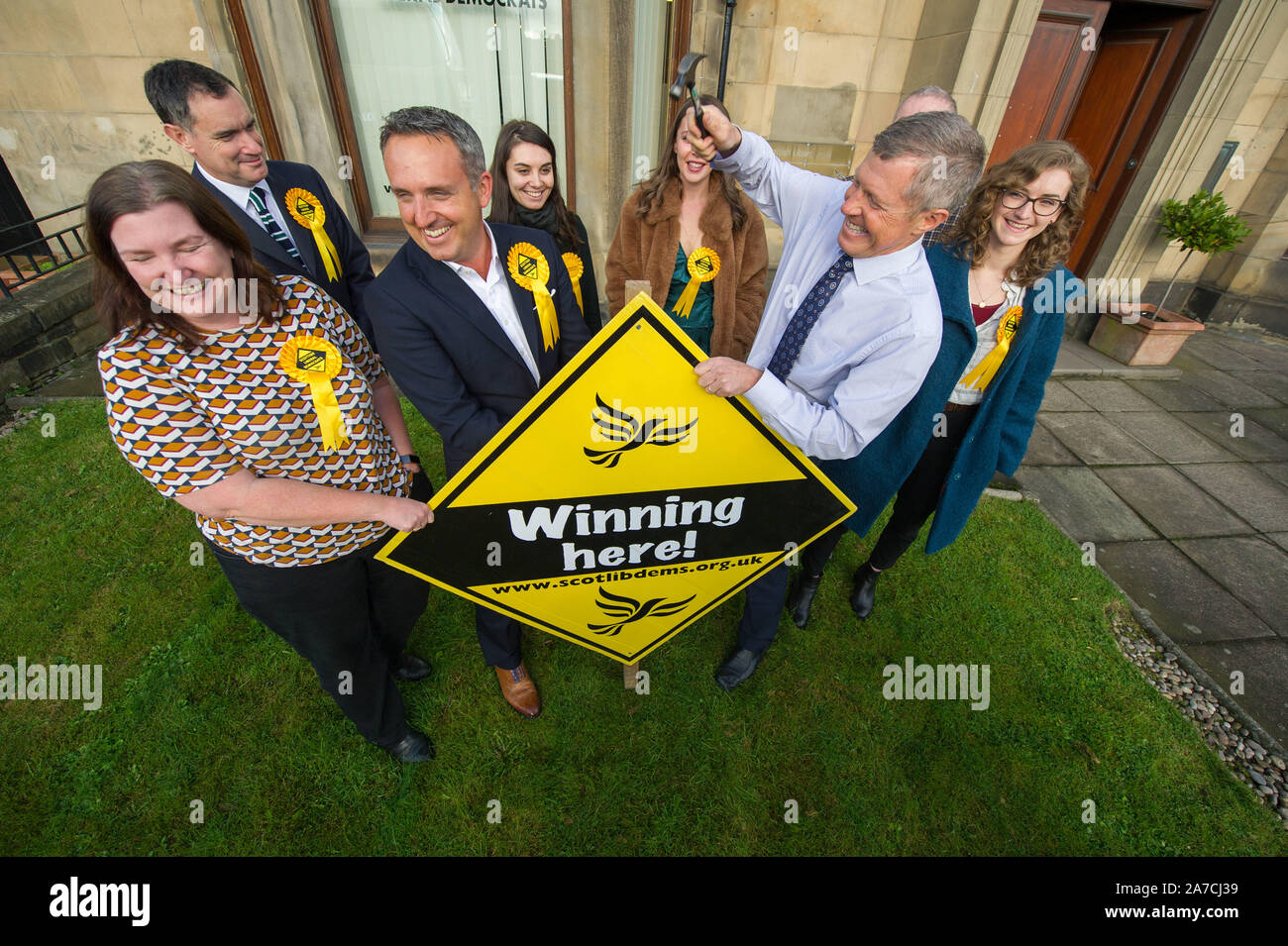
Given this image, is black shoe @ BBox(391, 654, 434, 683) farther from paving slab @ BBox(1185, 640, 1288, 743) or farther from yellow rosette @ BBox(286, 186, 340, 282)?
paving slab @ BBox(1185, 640, 1288, 743)

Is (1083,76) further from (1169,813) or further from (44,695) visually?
(44,695)

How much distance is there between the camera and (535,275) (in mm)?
2186

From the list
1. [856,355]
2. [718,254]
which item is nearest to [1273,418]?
[718,254]

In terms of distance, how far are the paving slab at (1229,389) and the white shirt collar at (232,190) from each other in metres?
8.62

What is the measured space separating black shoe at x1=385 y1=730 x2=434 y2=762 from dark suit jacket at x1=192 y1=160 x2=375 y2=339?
2004 millimetres

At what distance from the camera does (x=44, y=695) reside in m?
2.67

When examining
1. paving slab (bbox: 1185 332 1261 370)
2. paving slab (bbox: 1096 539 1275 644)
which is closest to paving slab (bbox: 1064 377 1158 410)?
paving slab (bbox: 1185 332 1261 370)

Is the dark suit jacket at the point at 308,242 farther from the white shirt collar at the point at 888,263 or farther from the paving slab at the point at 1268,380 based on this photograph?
the paving slab at the point at 1268,380

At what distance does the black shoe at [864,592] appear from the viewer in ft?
10.8

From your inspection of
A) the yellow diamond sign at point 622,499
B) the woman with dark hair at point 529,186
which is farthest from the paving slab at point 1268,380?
the woman with dark hair at point 529,186

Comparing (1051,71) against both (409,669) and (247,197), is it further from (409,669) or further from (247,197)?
(409,669)

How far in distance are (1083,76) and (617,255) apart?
6848 mm
